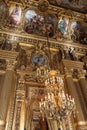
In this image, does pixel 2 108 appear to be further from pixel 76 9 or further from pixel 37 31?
pixel 76 9

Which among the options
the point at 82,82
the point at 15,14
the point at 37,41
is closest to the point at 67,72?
the point at 82,82

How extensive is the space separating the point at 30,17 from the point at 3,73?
205 inches

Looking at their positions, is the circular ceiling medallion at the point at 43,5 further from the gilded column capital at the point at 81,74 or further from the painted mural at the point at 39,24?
the gilded column capital at the point at 81,74

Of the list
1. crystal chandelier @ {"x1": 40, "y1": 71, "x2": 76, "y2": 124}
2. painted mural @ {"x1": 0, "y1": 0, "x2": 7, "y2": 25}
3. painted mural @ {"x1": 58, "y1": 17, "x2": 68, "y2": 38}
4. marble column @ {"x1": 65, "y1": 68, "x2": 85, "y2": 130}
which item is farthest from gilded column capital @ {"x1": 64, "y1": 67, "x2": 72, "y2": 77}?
painted mural @ {"x1": 0, "y1": 0, "x2": 7, "y2": 25}

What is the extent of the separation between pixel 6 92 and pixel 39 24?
6.30 metres

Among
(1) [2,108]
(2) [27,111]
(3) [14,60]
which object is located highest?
(3) [14,60]

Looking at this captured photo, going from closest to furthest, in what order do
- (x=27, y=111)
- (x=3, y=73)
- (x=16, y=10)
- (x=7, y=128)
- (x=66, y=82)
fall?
(x=7, y=128), (x=27, y=111), (x=3, y=73), (x=66, y=82), (x=16, y=10)

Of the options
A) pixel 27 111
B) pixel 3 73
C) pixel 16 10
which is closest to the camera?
pixel 27 111

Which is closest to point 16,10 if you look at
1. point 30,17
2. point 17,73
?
point 30,17

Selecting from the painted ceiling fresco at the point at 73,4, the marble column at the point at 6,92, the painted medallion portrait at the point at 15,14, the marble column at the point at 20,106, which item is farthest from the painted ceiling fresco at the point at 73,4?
the marble column at the point at 20,106

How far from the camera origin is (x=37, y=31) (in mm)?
11211

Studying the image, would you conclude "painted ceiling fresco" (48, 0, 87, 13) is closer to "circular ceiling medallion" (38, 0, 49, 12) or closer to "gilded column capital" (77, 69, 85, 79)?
"circular ceiling medallion" (38, 0, 49, 12)

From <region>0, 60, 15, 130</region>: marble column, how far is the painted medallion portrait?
3.68 metres

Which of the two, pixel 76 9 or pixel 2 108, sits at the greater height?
pixel 76 9
